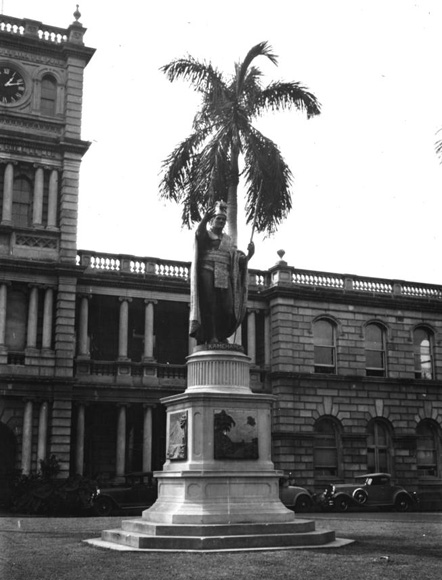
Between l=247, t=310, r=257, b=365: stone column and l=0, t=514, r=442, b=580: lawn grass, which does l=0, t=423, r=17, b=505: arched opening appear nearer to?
l=247, t=310, r=257, b=365: stone column

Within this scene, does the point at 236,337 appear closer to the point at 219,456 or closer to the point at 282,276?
the point at 219,456

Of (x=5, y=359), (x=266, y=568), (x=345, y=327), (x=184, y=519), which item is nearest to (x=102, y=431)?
(x=5, y=359)

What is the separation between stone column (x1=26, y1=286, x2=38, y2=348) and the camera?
31.0m

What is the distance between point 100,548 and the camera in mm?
12508

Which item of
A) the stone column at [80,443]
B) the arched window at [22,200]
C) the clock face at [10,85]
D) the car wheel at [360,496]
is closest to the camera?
the car wheel at [360,496]

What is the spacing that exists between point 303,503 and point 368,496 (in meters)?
2.81

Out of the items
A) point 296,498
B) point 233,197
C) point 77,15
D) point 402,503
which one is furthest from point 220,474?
point 77,15

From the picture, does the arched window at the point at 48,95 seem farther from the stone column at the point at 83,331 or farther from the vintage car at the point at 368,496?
the vintage car at the point at 368,496

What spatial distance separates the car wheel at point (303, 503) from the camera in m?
27.1

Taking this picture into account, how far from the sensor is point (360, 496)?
28.5 meters

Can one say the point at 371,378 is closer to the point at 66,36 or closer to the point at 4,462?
the point at 4,462

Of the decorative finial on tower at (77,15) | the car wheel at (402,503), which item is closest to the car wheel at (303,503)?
the car wheel at (402,503)

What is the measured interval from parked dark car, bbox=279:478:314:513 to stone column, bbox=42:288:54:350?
10.4 metres

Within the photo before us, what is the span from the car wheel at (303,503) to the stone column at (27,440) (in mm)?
9790
